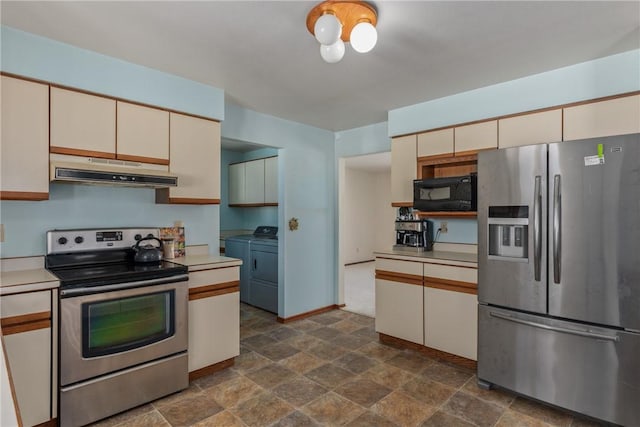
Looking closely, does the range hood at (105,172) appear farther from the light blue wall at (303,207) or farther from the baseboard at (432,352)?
the baseboard at (432,352)

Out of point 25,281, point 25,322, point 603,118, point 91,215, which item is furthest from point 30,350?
point 603,118

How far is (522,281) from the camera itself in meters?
2.42

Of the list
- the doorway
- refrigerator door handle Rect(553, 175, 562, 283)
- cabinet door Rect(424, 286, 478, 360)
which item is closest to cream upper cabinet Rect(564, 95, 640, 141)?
refrigerator door handle Rect(553, 175, 562, 283)

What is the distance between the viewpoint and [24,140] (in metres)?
2.21

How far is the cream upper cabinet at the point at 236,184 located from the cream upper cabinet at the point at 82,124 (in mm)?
3095

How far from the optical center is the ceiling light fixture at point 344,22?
183 cm

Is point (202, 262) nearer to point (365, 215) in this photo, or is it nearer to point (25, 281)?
point (25, 281)

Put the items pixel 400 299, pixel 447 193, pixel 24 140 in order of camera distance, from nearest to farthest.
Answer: pixel 24 140 < pixel 447 193 < pixel 400 299

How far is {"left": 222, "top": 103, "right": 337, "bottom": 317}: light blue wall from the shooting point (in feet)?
13.6

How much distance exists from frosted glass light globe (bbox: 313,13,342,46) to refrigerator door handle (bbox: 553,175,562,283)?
1.72 m

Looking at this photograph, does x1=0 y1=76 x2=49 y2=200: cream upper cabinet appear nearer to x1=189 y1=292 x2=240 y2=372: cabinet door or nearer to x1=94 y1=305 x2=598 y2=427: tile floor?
x1=189 y1=292 x2=240 y2=372: cabinet door

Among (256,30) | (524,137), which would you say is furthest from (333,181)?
(256,30)

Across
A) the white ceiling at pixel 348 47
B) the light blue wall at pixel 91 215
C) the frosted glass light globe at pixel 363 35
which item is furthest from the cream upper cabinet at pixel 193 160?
the frosted glass light globe at pixel 363 35

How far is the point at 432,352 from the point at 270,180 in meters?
3.23
